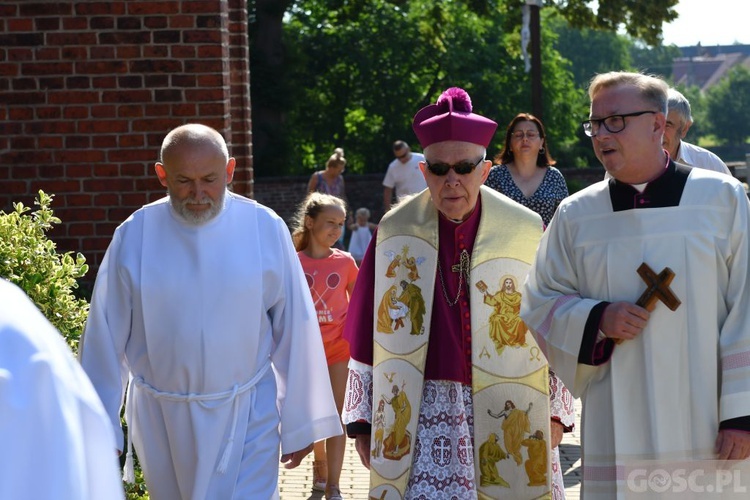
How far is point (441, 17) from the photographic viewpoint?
108 feet

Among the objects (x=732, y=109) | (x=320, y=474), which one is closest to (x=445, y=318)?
(x=320, y=474)

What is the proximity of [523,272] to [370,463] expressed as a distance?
0.96m

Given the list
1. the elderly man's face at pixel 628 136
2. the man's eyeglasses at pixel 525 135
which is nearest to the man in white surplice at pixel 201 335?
the elderly man's face at pixel 628 136

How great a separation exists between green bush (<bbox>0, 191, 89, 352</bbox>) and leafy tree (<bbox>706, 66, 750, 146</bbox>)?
118m

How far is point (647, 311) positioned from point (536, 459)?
0.91 metres

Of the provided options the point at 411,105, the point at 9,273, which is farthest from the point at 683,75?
the point at 9,273

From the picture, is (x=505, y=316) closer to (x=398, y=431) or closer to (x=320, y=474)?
(x=398, y=431)

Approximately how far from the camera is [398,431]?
15.7ft

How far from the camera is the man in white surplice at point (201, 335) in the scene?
471cm

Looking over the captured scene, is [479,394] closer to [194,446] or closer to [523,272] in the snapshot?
[523,272]

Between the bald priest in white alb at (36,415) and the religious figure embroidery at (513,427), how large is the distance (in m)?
2.89

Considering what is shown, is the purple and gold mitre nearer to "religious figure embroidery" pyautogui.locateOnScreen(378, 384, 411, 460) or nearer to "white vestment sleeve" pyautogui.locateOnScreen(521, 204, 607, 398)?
"white vestment sleeve" pyautogui.locateOnScreen(521, 204, 607, 398)

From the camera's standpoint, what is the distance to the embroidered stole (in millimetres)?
4746

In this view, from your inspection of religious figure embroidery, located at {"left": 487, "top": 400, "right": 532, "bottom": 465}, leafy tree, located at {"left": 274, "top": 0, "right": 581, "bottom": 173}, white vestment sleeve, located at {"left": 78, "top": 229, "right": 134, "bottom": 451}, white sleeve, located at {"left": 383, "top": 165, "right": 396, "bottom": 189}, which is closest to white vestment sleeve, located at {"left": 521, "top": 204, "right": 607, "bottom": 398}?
religious figure embroidery, located at {"left": 487, "top": 400, "right": 532, "bottom": 465}
